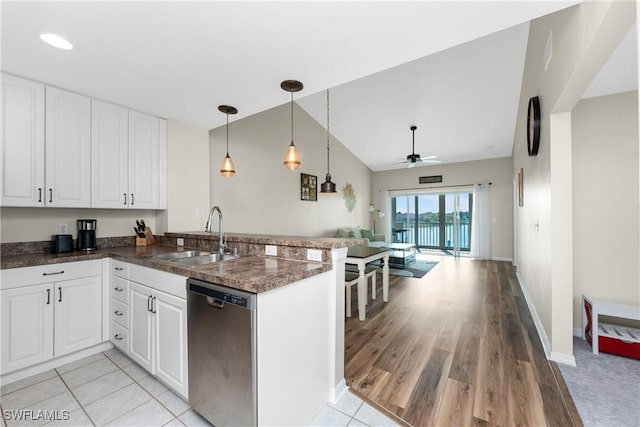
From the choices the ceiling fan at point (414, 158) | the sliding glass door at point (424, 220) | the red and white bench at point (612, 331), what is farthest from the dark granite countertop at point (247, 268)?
the sliding glass door at point (424, 220)

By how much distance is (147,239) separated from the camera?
3.00 metres

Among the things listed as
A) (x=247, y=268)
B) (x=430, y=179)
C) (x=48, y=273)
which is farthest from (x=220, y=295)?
(x=430, y=179)

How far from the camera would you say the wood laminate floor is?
1.62 meters

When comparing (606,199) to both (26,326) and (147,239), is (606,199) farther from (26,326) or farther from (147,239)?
(26,326)

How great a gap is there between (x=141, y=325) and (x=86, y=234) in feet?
4.29

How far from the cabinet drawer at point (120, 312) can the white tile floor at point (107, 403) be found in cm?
36

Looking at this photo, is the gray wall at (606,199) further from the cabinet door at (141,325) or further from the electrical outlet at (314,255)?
the cabinet door at (141,325)

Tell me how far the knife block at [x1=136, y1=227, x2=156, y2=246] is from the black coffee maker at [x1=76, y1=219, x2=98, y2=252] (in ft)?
1.33

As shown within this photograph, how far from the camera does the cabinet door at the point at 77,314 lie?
6.77 feet

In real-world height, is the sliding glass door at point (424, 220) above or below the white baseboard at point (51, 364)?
above

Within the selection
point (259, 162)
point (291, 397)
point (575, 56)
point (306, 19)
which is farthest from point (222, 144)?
point (575, 56)

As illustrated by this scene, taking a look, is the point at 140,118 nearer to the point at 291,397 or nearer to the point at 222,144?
the point at 222,144

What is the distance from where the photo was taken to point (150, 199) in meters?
2.89

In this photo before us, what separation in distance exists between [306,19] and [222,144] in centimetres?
272
